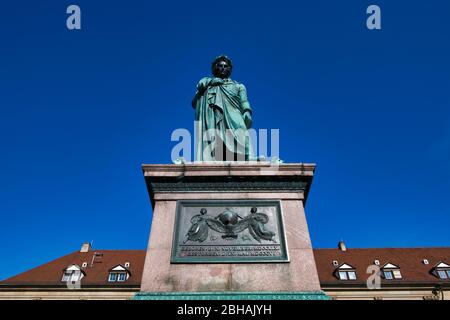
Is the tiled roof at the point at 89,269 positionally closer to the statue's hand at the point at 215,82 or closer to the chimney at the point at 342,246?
the chimney at the point at 342,246

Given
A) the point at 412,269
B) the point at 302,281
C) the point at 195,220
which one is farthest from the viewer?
the point at 412,269

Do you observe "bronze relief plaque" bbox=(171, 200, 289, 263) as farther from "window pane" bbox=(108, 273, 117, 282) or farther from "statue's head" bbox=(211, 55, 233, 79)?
"window pane" bbox=(108, 273, 117, 282)

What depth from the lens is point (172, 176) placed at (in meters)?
6.44

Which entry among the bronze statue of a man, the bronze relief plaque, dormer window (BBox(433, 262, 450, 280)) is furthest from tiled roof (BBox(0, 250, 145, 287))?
the bronze relief plaque

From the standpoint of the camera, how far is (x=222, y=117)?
8969 millimetres

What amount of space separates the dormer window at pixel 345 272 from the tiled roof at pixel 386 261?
450 mm

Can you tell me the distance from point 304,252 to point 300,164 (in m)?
1.60

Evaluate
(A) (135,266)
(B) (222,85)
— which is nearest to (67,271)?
(A) (135,266)

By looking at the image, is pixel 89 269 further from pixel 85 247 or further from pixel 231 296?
pixel 231 296

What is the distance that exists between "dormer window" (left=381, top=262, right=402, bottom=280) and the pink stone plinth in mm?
34560

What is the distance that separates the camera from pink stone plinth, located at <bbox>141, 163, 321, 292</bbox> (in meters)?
5.17
